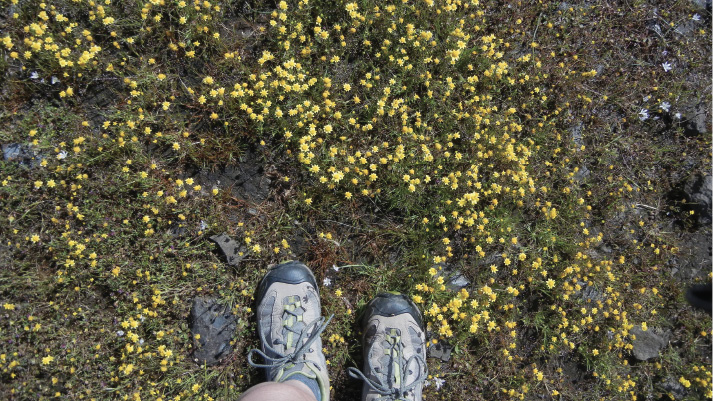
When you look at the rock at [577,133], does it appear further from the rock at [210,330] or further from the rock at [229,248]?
the rock at [210,330]

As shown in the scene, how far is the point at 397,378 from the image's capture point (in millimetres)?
3936

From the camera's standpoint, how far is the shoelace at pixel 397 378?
3875 millimetres

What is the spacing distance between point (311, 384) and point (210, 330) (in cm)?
111

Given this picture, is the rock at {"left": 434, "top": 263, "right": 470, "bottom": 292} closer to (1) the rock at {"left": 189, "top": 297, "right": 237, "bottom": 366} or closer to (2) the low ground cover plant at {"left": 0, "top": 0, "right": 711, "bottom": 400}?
(2) the low ground cover plant at {"left": 0, "top": 0, "right": 711, "bottom": 400}

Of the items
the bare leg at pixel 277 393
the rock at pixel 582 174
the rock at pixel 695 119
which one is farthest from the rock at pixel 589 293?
the bare leg at pixel 277 393

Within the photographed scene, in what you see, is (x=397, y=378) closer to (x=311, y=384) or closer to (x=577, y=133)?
(x=311, y=384)

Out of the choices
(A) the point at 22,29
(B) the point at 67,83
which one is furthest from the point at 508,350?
(A) the point at 22,29

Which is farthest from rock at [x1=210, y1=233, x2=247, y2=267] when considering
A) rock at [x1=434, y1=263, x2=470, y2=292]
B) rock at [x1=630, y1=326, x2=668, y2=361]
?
rock at [x1=630, y1=326, x2=668, y2=361]

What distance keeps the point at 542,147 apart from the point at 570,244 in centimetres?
109

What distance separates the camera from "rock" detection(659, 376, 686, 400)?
446 centimetres

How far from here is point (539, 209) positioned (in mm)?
4387

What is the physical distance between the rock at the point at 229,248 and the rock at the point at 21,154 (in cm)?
186

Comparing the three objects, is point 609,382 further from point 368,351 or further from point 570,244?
point 368,351

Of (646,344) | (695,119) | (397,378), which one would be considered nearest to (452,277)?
(397,378)
